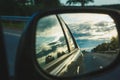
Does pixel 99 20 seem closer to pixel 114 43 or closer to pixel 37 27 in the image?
pixel 114 43

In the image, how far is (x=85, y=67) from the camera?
3154mm

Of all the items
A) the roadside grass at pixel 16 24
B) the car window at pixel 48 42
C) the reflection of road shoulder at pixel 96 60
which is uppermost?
the car window at pixel 48 42

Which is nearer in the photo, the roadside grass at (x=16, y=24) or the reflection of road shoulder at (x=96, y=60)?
the reflection of road shoulder at (x=96, y=60)

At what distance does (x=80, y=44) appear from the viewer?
3326mm

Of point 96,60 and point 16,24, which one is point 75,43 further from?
point 16,24

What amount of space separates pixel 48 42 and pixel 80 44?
0.66 feet

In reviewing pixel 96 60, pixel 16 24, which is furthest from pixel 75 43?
pixel 16 24

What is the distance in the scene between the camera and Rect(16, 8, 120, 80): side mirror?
3.08 metres

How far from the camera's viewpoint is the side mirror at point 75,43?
10.1 feet

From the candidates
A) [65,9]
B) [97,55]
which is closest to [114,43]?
[97,55]

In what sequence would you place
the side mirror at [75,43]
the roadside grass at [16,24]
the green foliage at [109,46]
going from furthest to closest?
the roadside grass at [16,24]
the green foliage at [109,46]
the side mirror at [75,43]

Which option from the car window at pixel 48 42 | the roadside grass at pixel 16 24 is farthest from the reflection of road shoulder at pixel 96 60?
the roadside grass at pixel 16 24

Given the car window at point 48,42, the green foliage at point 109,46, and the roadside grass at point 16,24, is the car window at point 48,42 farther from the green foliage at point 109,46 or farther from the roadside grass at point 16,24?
the roadside grass at point 16,24

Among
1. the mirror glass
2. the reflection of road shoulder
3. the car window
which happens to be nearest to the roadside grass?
the car window
